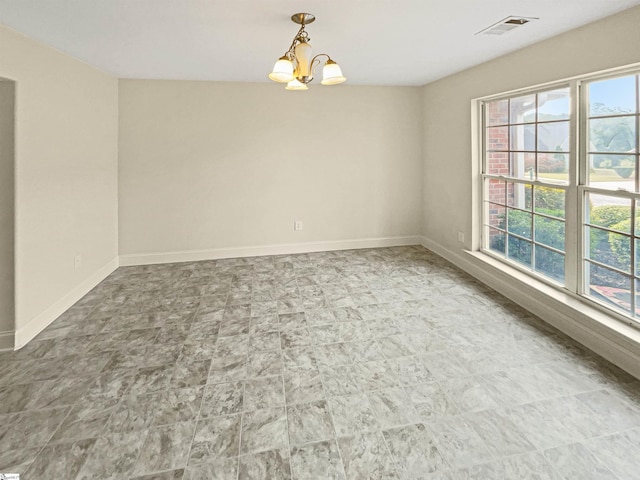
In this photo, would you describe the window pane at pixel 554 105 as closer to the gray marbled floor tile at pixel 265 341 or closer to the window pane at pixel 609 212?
the window pane at pixel 609 212

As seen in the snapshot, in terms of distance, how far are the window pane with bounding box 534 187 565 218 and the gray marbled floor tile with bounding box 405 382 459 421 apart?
2.08m

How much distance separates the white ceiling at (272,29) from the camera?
2.49 metres

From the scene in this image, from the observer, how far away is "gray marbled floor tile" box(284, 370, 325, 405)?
7.30 ft

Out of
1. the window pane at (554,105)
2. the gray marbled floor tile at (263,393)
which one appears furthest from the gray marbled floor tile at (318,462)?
the window pane at (554,105)

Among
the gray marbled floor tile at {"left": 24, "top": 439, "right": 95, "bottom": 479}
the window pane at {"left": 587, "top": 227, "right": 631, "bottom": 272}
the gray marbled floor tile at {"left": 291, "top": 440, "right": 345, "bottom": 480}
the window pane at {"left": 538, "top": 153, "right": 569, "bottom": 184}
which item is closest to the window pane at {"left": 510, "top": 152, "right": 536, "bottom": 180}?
the window pane at {"left": 538, "top": 153, "right": 569, "bottom": 184}

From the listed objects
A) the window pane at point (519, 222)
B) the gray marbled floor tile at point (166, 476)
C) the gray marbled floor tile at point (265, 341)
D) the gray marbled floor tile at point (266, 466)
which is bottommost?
the gray marbled floor tile at point (166, 476)

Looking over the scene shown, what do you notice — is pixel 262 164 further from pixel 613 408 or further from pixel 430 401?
pixel 613 408

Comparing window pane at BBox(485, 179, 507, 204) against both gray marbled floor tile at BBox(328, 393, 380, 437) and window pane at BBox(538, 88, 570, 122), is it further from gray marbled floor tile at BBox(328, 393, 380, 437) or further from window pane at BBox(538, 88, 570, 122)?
gray marbled floor tile at BBox(328, 393, 380, 437)

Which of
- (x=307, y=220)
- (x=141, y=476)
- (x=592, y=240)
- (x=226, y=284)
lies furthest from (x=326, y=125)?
(x=141, y=476)

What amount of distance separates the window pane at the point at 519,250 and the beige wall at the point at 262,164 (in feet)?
6.39

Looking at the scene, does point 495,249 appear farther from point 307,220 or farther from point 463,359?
point 307,220

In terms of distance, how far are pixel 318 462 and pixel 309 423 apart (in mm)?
270

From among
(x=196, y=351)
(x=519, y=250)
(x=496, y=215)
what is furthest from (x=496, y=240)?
(x=196, y=351)

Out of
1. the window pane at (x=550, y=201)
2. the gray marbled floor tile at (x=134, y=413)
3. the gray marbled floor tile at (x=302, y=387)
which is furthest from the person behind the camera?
the window pane at (x=550, y=201)
